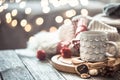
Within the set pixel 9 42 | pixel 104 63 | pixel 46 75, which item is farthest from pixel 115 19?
pixel 9 42

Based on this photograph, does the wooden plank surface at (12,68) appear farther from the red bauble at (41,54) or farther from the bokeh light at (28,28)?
the bokeh light at (28,28)

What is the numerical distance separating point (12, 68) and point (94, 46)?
0.29 metres

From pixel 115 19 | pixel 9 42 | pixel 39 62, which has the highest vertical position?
pixel 115 19

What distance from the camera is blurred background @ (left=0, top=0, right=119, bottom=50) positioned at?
173cm

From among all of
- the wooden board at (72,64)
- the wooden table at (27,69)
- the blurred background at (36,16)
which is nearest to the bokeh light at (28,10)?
the blurred background at (36,16)

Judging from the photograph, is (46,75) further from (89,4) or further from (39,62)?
(89,4)

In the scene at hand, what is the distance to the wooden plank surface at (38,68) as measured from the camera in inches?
31.2

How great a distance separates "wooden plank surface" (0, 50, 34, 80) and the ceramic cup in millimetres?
201

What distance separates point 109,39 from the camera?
91 centimetres

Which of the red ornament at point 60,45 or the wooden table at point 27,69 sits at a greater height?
the red ornament at point 60,45

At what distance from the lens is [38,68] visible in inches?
34.7

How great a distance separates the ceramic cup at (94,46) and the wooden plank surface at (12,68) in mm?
201

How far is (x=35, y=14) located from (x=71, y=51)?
866mm

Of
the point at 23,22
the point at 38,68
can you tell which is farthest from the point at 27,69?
the point at 23,22
